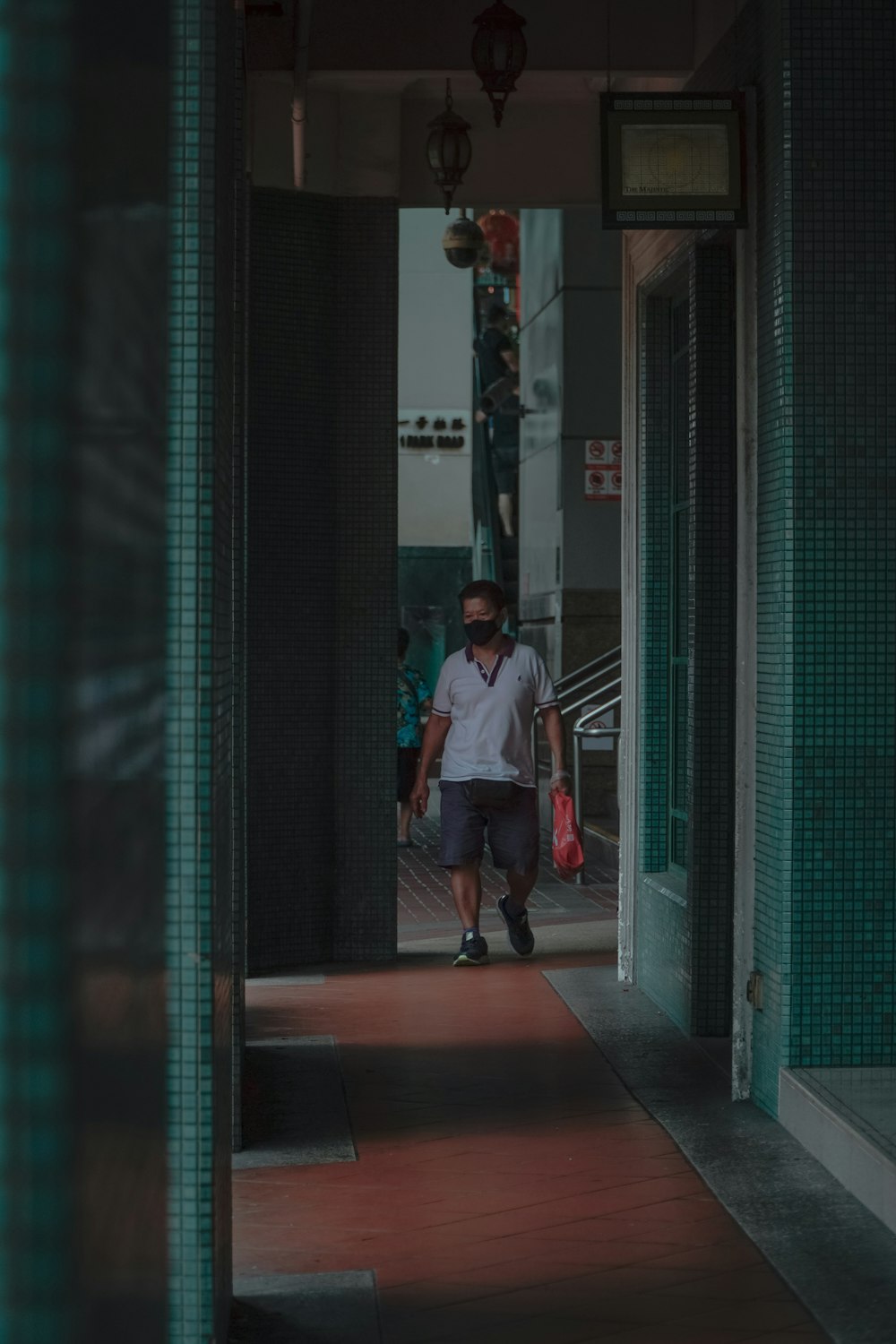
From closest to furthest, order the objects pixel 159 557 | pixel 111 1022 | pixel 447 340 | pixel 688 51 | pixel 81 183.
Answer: pixel 81 183
pixel 111 1022
pixel 159 557
pixel 688 51
pixel 447 340

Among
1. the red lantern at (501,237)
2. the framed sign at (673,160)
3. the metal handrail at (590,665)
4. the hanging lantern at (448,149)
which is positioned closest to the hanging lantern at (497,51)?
the framed sign at (673,160)

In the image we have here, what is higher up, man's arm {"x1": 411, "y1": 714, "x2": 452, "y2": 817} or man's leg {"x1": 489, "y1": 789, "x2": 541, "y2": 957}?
man's arm {"x1": 411, "y1": 714, "x2": 452, "y2": 817}

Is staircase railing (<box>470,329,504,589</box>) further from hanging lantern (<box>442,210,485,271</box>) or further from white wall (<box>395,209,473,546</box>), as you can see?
hanging lantern (<box>442,210,485,271</box>)

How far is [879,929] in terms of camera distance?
5.41 metres

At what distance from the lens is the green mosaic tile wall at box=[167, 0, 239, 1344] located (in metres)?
2.96

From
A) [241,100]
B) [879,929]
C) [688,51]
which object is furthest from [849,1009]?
[688,51]

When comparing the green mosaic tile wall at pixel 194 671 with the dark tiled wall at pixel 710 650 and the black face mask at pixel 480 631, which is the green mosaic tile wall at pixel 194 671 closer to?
the dark tiled wall at pixel 710 650

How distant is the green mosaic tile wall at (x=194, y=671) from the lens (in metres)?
2.96

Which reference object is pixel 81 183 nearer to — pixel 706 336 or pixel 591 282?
pixel 706 336

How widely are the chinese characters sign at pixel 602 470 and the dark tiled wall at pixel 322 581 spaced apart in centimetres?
607

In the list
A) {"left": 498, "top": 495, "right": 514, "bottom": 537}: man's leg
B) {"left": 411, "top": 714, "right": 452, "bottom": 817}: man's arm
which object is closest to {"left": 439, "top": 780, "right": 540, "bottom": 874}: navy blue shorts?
{"left": 411, "top": 714, "right": 452, "bottom": 817}: man's arm

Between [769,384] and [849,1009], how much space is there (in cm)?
198

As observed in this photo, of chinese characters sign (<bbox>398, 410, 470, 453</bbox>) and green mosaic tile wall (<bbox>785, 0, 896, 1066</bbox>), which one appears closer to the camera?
green mosaic tile wall (<bbox>785, 0, 896, 1066</bbox>)

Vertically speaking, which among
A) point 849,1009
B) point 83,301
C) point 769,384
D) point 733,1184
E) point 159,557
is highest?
point 769,384
